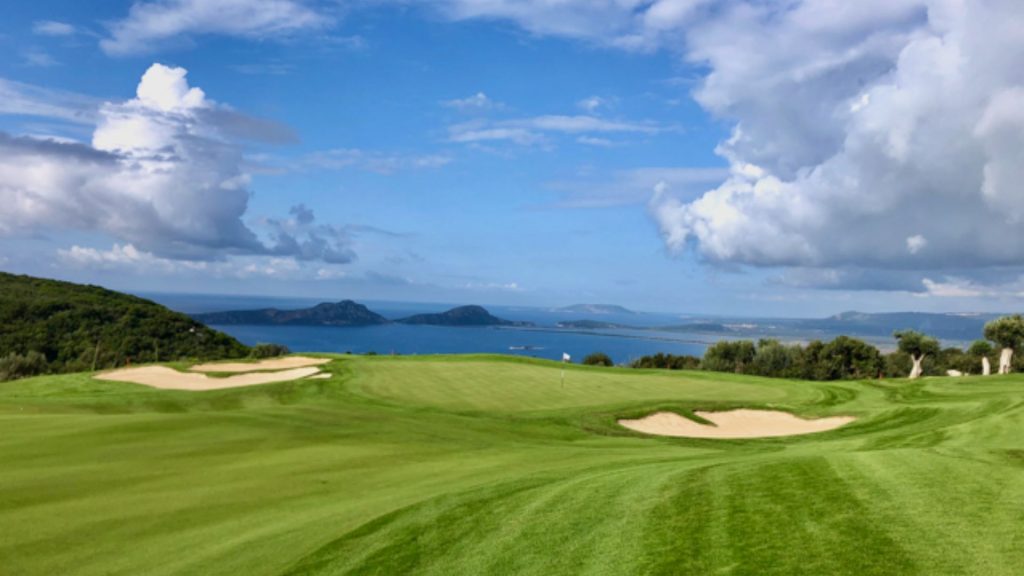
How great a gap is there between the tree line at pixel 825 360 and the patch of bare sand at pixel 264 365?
40.4 meters

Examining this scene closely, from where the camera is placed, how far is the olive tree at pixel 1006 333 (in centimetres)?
4997

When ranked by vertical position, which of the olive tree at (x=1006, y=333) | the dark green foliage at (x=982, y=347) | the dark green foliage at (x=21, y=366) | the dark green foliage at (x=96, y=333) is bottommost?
the dark green foliage at (x=21, y=366)

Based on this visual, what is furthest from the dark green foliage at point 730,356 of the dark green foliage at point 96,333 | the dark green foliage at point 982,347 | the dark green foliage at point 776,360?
the dark green foliage at point 96,333

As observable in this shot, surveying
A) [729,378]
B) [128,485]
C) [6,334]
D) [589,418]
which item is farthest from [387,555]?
[6,334]

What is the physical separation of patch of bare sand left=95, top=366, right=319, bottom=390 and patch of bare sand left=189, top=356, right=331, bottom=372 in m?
1.75

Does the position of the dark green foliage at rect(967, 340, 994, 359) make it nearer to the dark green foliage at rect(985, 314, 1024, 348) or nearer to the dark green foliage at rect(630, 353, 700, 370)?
the dark green foliage at rect(985, 314, 1024, 348)

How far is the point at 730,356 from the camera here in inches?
3580

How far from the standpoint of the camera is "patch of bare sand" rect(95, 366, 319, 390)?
36969mm

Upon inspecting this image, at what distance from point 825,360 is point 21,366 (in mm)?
89391

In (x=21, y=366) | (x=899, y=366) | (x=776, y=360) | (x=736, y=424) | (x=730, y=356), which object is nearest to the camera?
(x=736, y=424)

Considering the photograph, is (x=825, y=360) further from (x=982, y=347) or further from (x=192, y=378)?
(x=192, y=378)

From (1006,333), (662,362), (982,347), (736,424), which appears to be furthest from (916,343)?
(736,424)

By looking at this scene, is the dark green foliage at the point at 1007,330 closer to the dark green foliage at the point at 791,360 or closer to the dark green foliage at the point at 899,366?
the dark green foliage at the point at 791,360

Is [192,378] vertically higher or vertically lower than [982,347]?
lower
